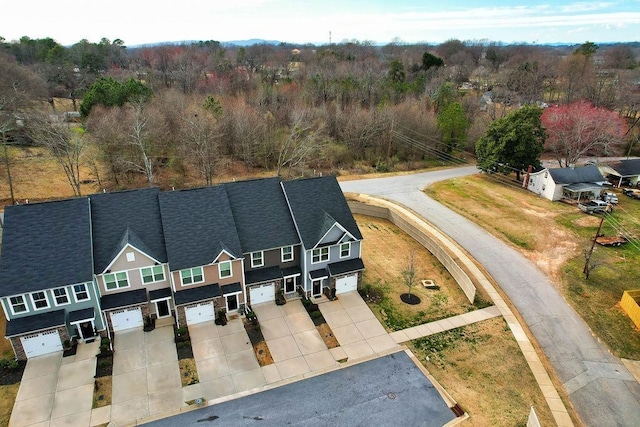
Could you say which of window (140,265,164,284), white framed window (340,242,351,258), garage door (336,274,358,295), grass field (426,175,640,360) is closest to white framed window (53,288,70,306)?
window (140,265,164,284)

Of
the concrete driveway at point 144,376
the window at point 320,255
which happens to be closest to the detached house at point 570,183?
the window at point 320,255

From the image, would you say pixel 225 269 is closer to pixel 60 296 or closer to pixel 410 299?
pixel 60 296

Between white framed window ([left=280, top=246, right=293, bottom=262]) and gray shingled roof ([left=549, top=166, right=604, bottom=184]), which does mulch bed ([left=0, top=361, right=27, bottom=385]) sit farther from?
gray shingled roof ([left=549, top=166, right=604, bottom=184])

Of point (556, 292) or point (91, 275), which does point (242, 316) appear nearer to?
point (91, 275)

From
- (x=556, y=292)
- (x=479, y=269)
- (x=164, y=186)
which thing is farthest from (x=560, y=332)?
(x=164, y=186)

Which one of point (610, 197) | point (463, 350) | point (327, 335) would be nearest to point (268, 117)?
point (327, 335)
